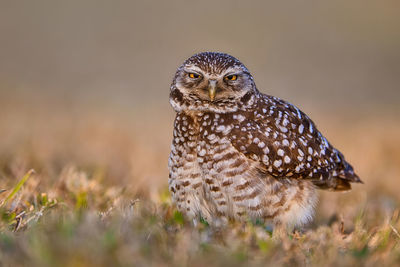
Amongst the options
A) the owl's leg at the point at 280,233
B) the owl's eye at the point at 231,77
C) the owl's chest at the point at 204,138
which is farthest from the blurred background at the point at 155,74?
the owl's leg at the point at 280,233

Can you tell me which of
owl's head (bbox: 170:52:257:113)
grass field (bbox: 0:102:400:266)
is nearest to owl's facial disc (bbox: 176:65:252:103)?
owl's head (bbox: 170:52:257:113)

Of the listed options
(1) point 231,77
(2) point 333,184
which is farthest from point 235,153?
(2) point 333,184

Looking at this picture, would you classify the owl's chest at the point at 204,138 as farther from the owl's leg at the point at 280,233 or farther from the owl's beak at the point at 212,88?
the owl's leg at the point at 280,233

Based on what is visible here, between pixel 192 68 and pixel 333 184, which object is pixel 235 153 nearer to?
pixel 192 68

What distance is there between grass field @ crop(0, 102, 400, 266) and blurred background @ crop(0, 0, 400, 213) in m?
0.04

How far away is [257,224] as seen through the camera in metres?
4.04

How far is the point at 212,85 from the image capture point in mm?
4344

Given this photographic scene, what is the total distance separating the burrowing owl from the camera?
4.13 m

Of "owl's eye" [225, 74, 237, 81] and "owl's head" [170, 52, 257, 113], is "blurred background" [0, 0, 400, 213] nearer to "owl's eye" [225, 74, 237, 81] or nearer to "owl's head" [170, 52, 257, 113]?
"owl's head" [170, 52, 257, 113]

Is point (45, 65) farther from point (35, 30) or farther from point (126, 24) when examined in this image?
point (126, 24)

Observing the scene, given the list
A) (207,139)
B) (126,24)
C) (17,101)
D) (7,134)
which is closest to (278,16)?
(126,24)

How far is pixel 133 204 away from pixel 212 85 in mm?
1178

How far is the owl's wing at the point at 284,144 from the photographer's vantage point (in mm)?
4219

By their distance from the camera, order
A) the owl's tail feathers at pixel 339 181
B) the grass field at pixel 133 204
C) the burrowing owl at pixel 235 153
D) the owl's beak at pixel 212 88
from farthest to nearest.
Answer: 1. the owl's tail feathers at pixel 339 181
2. the owl's beak at pixel 212 88
3. the burrowing owl at pixel 235 153
4. the grass field at pixel 133 204
